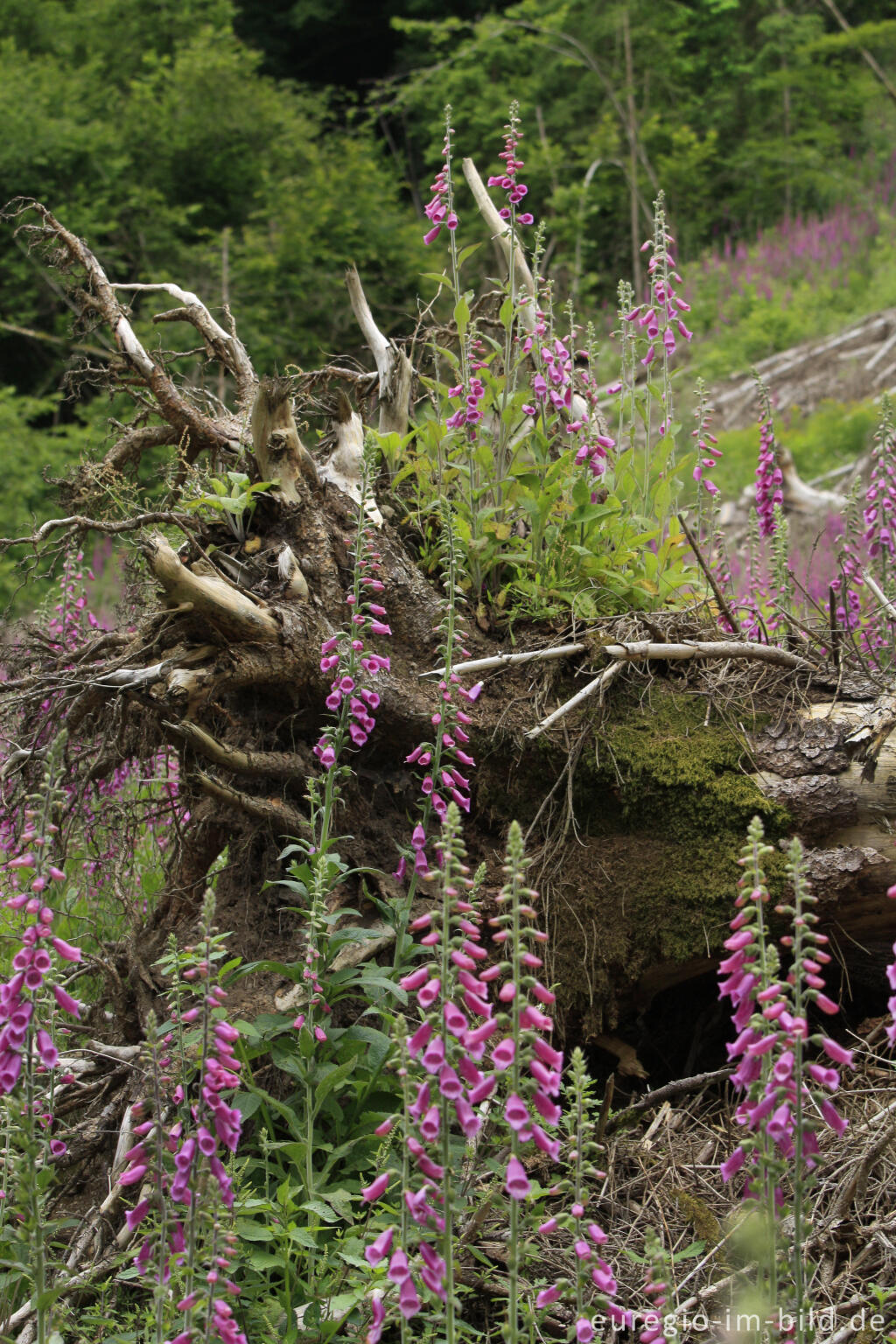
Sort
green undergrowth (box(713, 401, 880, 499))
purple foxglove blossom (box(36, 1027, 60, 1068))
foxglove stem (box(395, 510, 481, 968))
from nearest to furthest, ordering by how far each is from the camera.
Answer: purple foxglove blossom (box(36, 1027, 60, 1068))
foxglove stem (box(395, 510, 481, 968))
green undergrowth (box(713, 401, 880, 499))

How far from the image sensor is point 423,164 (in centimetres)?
1620

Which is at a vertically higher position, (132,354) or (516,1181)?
(132,354)

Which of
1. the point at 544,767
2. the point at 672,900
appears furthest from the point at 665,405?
the point at 672,900

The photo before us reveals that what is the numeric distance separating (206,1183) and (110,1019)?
1.71 metres

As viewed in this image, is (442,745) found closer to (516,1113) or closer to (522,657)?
(522,657)

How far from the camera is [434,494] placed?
3432 mm

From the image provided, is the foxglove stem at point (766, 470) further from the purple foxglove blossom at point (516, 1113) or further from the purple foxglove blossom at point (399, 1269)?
the purple foxglove blossom at point (399, 1269)

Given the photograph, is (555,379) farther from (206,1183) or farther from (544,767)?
(206,1183)

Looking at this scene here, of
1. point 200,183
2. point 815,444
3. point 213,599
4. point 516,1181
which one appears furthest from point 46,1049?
point 200,183

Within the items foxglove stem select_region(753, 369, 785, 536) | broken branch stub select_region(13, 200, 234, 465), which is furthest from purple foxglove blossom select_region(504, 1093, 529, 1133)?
foxglove stem select_region(753, 369, 785, 536)

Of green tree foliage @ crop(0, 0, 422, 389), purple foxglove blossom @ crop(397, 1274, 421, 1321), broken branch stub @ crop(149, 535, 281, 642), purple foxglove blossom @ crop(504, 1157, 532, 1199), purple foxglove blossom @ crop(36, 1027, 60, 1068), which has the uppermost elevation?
green tree foliage @ crop(0, 0, 422, 389)

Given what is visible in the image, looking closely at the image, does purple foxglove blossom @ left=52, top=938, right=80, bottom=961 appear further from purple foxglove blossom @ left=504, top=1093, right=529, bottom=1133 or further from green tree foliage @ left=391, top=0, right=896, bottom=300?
green tree foliage @ left=391, top=0, right=896, bottom=300

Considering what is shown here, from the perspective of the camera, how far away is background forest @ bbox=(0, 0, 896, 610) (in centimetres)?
1134

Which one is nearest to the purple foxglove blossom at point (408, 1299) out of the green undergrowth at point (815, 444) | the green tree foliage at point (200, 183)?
the green undergrowth at point (815, 444)
